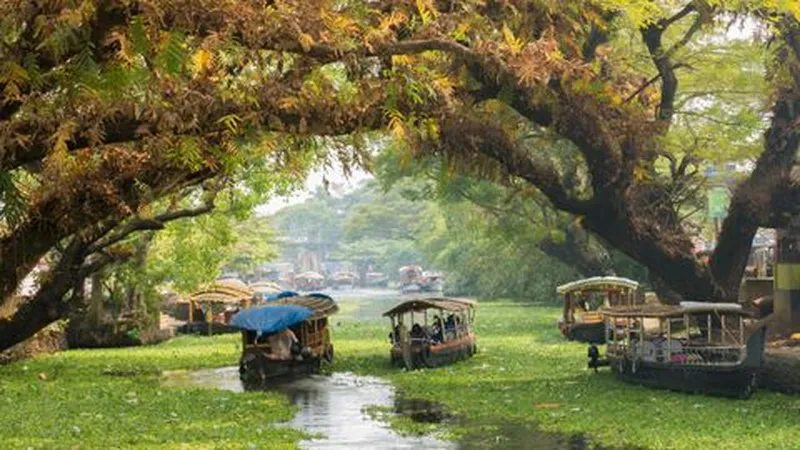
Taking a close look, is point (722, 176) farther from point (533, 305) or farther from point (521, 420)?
point (533, 305)

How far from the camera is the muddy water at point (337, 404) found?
15328 millimetres

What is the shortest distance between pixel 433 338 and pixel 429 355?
1046 mm

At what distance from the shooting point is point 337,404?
793 inches

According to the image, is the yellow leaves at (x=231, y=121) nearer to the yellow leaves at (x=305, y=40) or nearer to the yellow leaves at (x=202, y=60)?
the yellow leaves at (x=202, y=60)

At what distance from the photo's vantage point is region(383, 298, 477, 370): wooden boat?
1032 inches

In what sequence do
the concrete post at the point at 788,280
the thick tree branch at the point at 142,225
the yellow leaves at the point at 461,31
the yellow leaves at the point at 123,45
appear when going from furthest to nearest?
the concrete post at the point at 788,280 → the thick tree branch at the point at 142,225 → the yellow leaves at the point at 461,31 → the yellow leaves at the point at 123,45

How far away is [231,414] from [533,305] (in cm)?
4236

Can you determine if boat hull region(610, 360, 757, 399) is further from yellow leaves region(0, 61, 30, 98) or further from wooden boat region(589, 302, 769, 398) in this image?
yellow leaves region(0, 61, 30, 98)

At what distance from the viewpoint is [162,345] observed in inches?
1460

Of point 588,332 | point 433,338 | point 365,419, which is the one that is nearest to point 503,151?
point 365,419

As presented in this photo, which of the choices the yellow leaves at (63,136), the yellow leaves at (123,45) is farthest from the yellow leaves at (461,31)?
the yellow leaves at (123,45)

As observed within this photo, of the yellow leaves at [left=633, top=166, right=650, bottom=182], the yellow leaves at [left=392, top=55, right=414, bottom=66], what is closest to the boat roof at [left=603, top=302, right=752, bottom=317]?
the yellow leaves at [left=633, top=166, right=650, bottom=182]

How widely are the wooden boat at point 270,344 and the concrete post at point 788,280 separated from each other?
1243 centimetres

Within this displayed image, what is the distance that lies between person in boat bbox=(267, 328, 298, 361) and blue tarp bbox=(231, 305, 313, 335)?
361mm
